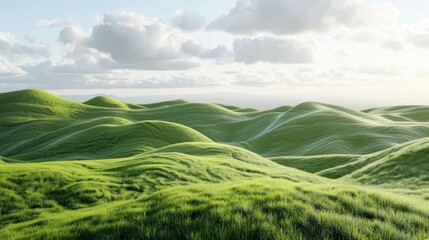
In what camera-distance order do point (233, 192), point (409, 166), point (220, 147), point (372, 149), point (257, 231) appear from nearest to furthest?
point (257, 231) < point (233, 192) < point (409, 166) < point (220, 147) < point (372, 149)

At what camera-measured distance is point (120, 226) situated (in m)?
8.95

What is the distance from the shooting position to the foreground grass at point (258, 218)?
8.04 m

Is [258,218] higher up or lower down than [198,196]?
higher up

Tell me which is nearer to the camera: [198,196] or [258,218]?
[258,218]

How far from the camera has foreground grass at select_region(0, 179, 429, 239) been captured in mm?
8039

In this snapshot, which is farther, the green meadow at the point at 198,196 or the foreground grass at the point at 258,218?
the green meadow at the point at 198,196

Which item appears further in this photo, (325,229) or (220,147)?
(220,147)

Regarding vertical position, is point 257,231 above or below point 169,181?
above

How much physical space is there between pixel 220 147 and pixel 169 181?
2718cm

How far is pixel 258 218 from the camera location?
8.53 metres

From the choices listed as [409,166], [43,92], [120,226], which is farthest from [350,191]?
[43,92]

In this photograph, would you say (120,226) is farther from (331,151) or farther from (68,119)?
(68,119)

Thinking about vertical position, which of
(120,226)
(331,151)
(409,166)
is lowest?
(331,151)

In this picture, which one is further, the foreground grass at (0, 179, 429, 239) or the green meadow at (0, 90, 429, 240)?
the green meadow at (0, 90, 429, 240)
